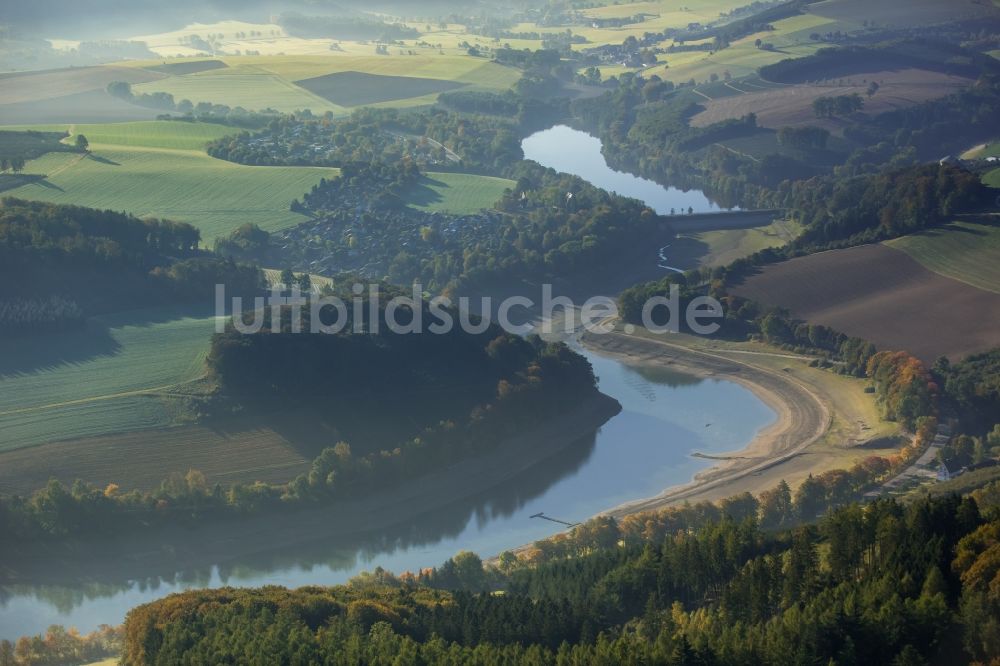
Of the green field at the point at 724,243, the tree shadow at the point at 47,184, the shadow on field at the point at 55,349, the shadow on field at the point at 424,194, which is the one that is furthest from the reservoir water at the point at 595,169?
the shadow on field at the point at 55,349

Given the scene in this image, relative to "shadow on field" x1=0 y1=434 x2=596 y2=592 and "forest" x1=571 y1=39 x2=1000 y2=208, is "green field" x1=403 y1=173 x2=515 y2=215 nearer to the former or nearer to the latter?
"forest" x1=571 y1=39 x2=1000 y2=208

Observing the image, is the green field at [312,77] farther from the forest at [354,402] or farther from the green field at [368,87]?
the forest at [354,402]

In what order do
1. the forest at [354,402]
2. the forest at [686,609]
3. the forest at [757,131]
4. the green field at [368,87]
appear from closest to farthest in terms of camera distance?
the forest at [686,609], the forest at [354,402], the forest at [757,131], the green field at [368,87]

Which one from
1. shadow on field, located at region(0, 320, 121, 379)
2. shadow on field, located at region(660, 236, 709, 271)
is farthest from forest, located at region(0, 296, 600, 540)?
shadow on field, located at region(660, 236, 709, 271)

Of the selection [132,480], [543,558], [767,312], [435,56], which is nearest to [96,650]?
[132,480]

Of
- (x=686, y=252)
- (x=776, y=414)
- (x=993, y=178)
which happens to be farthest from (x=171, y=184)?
(x=993, y=178)

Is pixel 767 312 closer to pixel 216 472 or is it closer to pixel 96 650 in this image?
pixel 216 472
